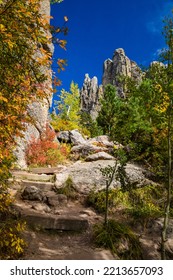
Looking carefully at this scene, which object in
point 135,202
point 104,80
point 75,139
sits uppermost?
point 104,80

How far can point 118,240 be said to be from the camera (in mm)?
5789

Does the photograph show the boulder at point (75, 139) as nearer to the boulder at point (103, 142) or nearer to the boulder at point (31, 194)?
the boulder at point (103, 142)

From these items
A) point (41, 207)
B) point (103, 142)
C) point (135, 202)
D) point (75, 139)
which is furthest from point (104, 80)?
point (41, 207)

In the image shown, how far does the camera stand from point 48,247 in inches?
212

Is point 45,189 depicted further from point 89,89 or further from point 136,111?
point 89,89

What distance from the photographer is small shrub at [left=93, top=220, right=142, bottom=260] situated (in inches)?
222

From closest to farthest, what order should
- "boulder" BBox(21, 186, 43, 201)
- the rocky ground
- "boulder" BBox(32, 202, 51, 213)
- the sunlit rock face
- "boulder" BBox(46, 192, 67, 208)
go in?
the rocky ground < "boulder" BBox(32, 202, 51, 213) < "boulder" BBox(21, 186, 43, 201) < "boulder" BBox(46, 192, 67, 208) < the sunlit rock face

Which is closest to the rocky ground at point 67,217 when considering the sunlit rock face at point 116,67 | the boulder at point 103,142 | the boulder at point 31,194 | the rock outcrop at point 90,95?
the boulder at point 31,194

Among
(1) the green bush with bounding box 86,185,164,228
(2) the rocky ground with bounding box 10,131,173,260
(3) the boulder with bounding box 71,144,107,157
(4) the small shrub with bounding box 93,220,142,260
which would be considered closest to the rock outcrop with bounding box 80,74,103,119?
(3) the boulder with bounding box 71,144,107,157

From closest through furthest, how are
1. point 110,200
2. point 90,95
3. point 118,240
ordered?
point 118,240 → point 110,200 → point 90,95

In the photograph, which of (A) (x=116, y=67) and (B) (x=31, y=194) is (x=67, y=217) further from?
(A) (x=116, y=67)

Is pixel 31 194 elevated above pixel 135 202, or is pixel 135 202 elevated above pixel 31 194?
pixel 31 194

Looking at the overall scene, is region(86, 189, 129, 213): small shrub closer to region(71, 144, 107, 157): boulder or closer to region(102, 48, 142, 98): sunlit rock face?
region(71, 144, 107, 157): boulder
